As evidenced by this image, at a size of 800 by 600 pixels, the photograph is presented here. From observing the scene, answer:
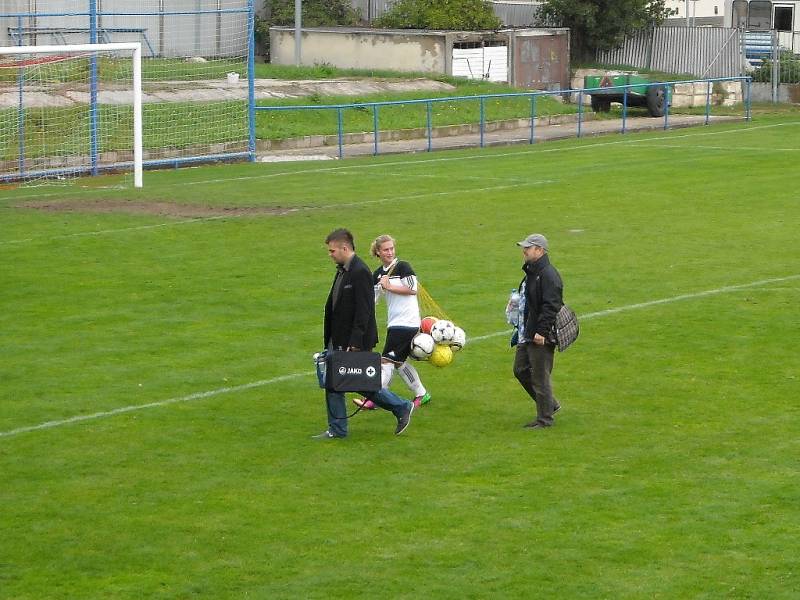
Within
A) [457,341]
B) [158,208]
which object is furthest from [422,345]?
[158,208]

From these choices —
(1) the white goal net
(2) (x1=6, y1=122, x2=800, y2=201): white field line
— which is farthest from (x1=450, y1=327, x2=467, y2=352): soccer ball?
(1) the white goal net

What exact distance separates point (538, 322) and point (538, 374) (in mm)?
507

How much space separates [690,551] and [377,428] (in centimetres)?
392

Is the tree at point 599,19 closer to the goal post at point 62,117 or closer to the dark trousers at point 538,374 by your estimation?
the goal post at point 62,117

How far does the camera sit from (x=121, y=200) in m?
27.9

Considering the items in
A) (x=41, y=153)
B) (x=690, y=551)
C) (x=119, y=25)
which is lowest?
(x=690, y=551)

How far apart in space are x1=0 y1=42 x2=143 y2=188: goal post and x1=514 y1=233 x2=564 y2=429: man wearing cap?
2013 cm

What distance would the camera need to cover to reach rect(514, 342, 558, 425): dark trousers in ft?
40.3

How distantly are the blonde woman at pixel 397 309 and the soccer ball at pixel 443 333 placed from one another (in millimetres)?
166

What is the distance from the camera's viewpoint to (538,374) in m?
12.4

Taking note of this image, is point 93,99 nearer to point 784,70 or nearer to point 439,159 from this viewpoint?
point 439,159

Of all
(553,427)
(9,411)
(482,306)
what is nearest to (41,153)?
(482,306)

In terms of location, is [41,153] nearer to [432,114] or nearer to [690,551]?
[432,114]

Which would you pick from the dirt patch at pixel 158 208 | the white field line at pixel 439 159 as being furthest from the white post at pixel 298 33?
the dirt patch at pixel 158 208
